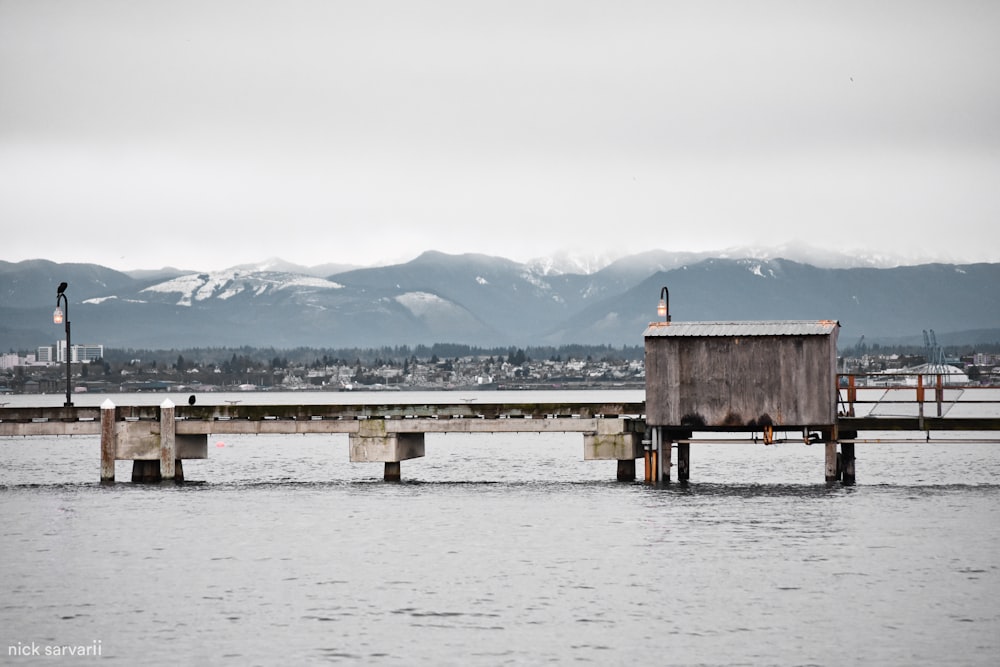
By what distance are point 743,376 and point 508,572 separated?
1876cm

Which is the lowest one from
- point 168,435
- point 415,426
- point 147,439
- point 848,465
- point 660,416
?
point 848,465

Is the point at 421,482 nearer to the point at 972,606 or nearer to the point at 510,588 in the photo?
the point at 510,588

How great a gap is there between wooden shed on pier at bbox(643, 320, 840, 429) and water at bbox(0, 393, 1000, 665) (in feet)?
11.5

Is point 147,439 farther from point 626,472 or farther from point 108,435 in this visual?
point 626,472

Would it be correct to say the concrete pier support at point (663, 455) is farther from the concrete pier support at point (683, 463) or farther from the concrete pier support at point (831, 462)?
the concrete pier support at point (831, 462)

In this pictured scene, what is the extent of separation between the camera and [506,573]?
1586 inches

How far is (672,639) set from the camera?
103ft

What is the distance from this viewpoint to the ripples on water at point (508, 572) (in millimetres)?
30906

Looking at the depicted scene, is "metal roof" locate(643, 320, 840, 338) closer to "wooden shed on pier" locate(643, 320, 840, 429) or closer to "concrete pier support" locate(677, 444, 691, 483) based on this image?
"wooden shed on pier" locate(643, 320, 840, 429)

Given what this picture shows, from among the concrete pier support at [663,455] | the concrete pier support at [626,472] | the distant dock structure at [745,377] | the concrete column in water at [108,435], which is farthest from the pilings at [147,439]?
the distant dock structure at [745,377]

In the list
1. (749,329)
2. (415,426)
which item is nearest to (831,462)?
(749,329)

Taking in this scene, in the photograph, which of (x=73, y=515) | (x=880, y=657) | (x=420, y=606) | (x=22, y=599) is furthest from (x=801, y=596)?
(x=73, y=515)

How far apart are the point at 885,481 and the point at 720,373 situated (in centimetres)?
2115

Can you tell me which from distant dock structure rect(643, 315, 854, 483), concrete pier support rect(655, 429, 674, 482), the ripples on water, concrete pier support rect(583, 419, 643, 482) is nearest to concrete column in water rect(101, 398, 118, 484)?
the ripples on water
